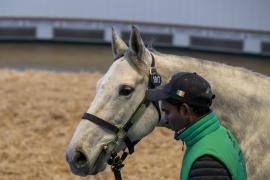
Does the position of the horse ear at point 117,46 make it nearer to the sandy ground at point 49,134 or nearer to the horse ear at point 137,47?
the horse ear at point 137,47

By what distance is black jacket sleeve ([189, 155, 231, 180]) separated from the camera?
6.44 ft

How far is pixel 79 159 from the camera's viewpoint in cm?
286

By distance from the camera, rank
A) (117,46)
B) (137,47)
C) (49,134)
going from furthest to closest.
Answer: (49,134)
(117,46)
(137,47)

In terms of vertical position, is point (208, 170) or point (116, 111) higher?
point (208, 170)

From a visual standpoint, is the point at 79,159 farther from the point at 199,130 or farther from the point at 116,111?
the point at 199,130

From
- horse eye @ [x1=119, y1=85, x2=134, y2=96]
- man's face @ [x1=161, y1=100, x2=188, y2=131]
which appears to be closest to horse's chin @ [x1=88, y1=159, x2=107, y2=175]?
horse eye @ [x1=119, y1=85, x2=134, y2=96]

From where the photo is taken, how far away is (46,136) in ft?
23.2

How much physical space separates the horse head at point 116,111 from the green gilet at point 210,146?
79 cm

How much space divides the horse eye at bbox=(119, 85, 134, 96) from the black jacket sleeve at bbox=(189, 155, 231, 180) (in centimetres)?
102

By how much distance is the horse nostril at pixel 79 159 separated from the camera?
2.83m

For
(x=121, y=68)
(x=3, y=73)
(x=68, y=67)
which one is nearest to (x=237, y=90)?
(x=121, y=68)

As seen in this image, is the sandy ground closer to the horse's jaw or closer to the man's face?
the horse's jaw

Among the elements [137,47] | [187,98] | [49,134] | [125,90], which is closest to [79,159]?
[125,90]

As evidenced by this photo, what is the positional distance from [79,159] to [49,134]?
14.3 ft
